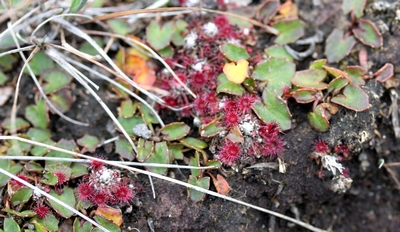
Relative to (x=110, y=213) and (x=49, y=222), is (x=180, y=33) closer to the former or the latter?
(x=110, y=213)

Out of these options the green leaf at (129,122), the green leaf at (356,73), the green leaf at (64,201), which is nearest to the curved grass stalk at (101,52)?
the green leaf at (129,122)

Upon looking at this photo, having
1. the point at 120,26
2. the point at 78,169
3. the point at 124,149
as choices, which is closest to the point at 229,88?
the point at 124,149

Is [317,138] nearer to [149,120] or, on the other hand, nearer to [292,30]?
[292,30]

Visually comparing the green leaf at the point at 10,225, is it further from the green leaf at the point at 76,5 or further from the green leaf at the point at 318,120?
the green leaf at the point at 318,120

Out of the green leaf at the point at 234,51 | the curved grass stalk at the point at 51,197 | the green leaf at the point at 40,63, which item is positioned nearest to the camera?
the curved grass stalk at the point at 51,197

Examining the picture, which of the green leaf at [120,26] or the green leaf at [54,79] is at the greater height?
the green leaf at [120,26]

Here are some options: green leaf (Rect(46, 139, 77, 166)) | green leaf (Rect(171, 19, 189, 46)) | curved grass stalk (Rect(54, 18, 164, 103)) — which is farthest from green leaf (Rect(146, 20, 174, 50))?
green leaf (Rect(46, 139, 77, 166))

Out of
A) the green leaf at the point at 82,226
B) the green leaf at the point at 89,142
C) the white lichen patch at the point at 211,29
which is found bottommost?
the green leaf at the point at 82,226
